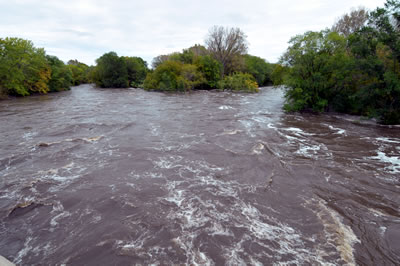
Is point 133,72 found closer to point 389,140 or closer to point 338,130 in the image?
point 338,130

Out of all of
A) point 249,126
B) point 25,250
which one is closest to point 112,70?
point 249,126

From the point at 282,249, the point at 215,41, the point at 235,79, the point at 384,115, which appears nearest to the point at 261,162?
the point at 282,249

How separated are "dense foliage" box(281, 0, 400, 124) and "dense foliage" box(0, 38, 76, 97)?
4183 cm

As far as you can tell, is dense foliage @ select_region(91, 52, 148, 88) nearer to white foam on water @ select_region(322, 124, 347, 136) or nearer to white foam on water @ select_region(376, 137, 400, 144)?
white foam on water @ select_region(322, 124, 347, 136)

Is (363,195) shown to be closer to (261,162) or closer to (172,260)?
(261,162)

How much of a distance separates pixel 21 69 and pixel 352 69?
157 feet

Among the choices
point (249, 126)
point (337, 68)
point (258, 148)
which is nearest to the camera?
point (258, 148)

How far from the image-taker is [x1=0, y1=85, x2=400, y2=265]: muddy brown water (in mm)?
4898

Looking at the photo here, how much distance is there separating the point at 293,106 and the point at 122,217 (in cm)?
2042

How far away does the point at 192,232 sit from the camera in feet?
17.9

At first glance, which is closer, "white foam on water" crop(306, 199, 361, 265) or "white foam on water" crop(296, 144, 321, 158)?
"white foam on water" crop(306, 199, 361, 265)

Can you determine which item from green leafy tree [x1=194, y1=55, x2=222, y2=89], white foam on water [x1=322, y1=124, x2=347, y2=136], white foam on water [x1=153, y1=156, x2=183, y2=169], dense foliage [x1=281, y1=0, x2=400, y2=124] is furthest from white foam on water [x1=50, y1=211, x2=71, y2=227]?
green leafy tree [x1=194, y1=55, x2=222, y2=89]

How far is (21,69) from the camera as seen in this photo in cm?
3481

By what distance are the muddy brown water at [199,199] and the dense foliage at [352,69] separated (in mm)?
5158
